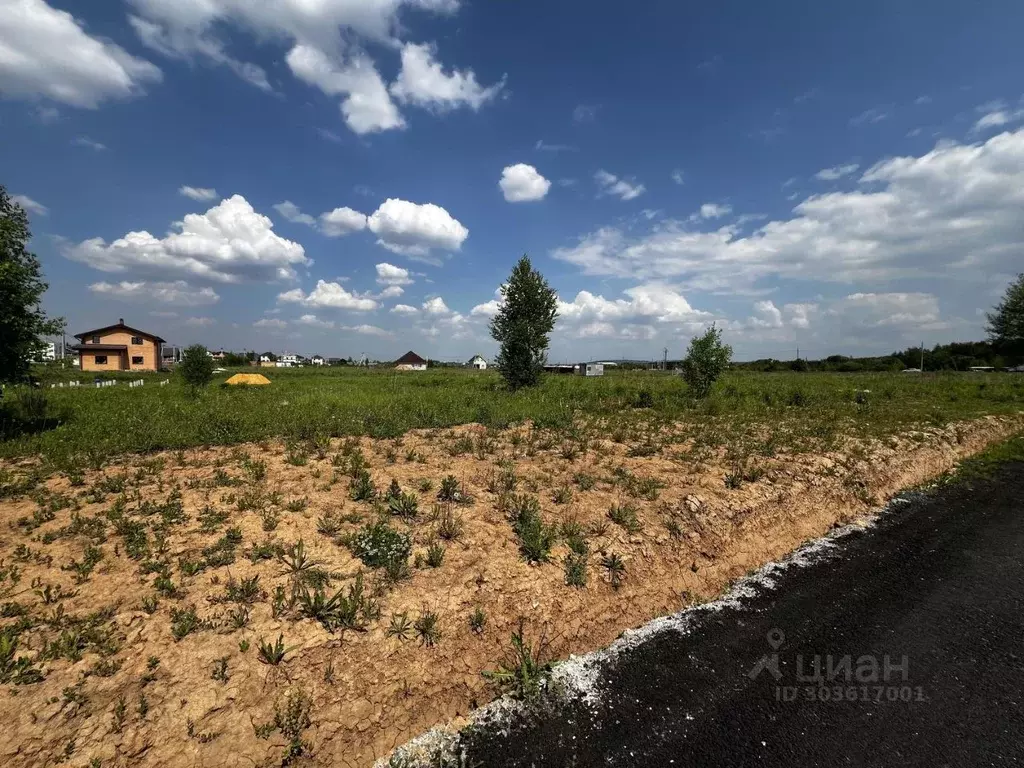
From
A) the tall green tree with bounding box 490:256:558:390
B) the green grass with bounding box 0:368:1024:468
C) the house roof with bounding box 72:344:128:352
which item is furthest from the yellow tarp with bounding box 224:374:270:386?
the house roof with bounding box 72:344:128:352

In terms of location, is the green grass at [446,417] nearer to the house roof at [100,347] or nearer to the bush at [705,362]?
the bush at [705,362]

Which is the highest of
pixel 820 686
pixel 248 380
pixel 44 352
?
pixel 44 352

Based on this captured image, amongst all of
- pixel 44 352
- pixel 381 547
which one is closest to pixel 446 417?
pixel 381 547

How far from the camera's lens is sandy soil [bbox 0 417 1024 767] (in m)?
2.97

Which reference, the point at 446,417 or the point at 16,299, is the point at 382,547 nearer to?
the point at 446,417

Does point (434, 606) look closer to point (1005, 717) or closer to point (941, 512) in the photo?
point (1005, 717)

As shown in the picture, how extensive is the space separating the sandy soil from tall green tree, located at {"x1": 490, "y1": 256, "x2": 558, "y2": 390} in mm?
15383

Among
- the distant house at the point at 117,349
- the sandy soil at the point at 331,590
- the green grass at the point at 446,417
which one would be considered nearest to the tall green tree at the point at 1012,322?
the green grass at the point at 446,417

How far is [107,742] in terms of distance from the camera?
281 cm

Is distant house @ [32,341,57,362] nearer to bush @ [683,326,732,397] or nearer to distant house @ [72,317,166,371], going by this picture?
bush @ [683,326,732,397]

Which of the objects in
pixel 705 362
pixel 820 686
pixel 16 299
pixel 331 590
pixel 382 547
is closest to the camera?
pixel 820 686

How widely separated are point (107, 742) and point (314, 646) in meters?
1.25

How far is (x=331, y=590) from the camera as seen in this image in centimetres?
413

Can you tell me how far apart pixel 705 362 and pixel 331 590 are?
704 inches
